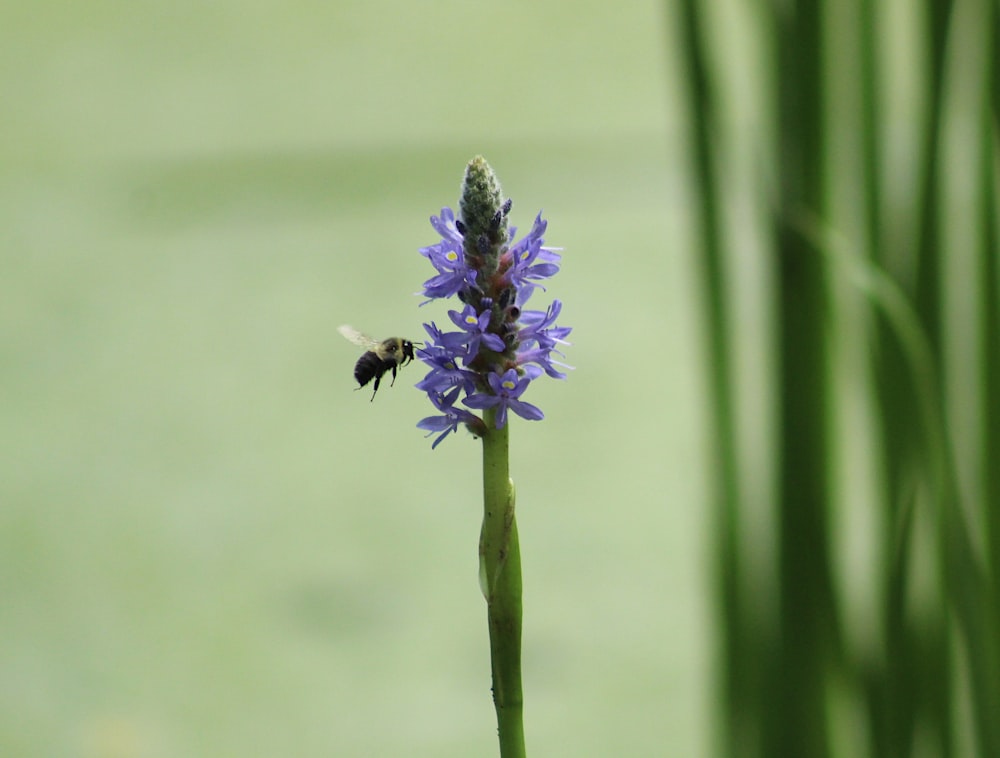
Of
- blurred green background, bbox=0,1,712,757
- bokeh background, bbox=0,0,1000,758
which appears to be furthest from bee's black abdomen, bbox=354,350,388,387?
blurred green background, bbox=0,1,712,757

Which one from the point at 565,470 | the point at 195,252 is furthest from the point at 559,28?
the point at 565,470

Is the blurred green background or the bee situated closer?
the bee

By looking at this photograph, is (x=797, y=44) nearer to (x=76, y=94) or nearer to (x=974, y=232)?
(x=974, y=232)

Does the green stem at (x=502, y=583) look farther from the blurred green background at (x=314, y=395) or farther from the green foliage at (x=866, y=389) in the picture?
the blurred green background at (x=314, y=395)

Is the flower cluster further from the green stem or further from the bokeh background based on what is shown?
the bokeh background

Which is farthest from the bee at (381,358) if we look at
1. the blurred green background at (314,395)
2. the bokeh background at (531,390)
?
the blurred green background at (314,395)
